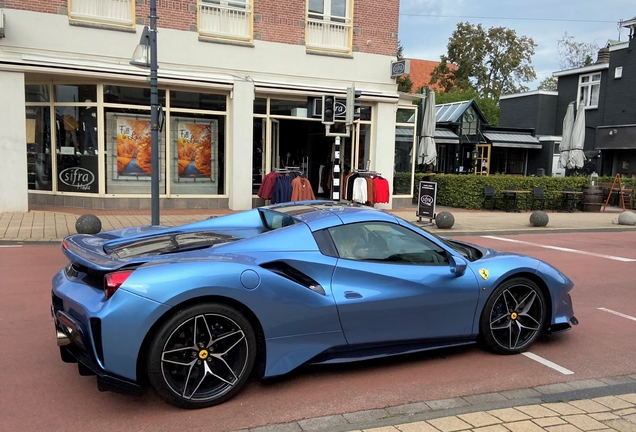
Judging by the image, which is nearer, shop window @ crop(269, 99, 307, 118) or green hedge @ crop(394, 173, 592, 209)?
shop window @ crop(269, 99, 307, 118)

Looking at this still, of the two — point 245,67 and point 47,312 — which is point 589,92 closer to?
point 245,67

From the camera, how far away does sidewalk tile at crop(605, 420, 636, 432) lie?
3.36 meters

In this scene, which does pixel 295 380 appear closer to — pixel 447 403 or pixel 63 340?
pixel 447 403

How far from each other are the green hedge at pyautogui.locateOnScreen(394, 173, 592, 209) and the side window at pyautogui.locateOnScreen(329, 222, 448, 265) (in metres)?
14.3

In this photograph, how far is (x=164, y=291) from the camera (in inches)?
136

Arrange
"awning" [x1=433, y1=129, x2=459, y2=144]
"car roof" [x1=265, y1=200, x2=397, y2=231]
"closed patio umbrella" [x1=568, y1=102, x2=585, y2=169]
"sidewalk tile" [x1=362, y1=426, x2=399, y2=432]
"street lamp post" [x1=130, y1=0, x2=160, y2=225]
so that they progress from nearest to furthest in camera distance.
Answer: "sidewalk tile" [x1=362, y1=426, x2=399, y2=432]
"car roof" [x1=265, y1=200, x2=397, y2=231]
"street lamp post" [x1=130, y1=0, x2=160, y2=225]
"closed patio umbrella" [x1=568, y1=102, x2=585, y2=169]
"awning" [x1=433, y1=129, x2=459, y2=144]

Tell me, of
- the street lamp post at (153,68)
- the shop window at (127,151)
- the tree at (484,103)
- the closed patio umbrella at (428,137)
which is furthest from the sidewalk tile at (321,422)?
the tree at (484,103)

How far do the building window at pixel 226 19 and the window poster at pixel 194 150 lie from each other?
2723 mm

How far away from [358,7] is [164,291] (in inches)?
615

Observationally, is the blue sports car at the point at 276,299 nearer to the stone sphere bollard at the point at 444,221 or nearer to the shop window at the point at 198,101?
the stone sphere bollard at the point at 444,221

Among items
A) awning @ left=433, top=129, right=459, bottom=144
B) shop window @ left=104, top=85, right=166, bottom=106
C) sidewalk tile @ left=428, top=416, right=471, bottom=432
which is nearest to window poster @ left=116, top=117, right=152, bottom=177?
shop window @ left=104, top=85, right=166, bottom=106

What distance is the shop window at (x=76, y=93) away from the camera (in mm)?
14805

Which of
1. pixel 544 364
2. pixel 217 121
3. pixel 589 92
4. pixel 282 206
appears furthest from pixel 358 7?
pixel 589 92

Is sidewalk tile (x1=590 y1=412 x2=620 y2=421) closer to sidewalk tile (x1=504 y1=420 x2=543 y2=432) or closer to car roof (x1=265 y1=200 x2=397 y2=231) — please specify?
sidewalk tile (x1=504 y1=420 x2=543 y2=432)
